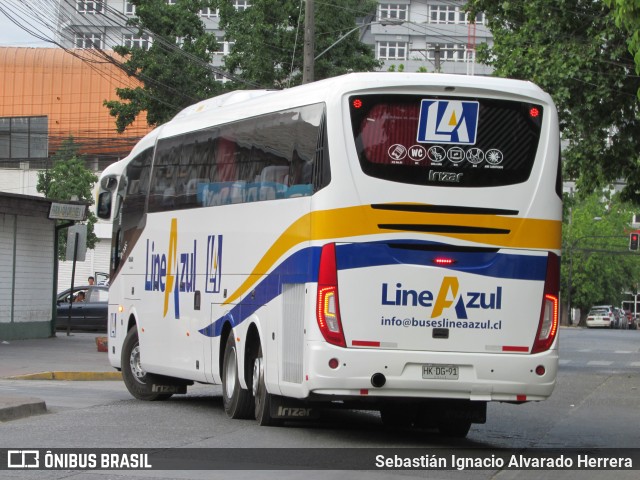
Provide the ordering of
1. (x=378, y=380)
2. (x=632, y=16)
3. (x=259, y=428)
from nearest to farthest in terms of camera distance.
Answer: (x=632, y=16), (x=378, y=380), (x=259, y=428)

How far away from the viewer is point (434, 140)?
12.8 m

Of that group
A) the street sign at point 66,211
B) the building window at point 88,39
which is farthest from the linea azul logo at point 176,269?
the street sign at point 66,211

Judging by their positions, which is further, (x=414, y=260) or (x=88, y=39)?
(x=88, y=39)

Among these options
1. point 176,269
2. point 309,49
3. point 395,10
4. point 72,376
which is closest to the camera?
point 176,269

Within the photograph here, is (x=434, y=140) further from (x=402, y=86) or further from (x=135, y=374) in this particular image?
(x=135, y=374)

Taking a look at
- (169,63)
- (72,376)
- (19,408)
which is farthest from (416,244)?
(169,63)

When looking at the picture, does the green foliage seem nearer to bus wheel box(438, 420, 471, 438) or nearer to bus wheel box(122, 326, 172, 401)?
bus wheel box(122, 326, 172, 401)

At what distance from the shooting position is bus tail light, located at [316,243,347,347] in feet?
41.2

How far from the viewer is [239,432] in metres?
13.8

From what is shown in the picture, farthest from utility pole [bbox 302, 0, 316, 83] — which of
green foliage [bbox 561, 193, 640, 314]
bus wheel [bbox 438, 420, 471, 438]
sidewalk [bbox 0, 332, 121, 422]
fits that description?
green foliage [bbox 561, 193, 640, 314]

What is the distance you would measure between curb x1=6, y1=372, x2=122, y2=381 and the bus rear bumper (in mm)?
10842

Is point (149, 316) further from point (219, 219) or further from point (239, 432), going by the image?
point (239, 432)

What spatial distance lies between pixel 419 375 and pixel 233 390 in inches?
134

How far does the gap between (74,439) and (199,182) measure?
491 cm
